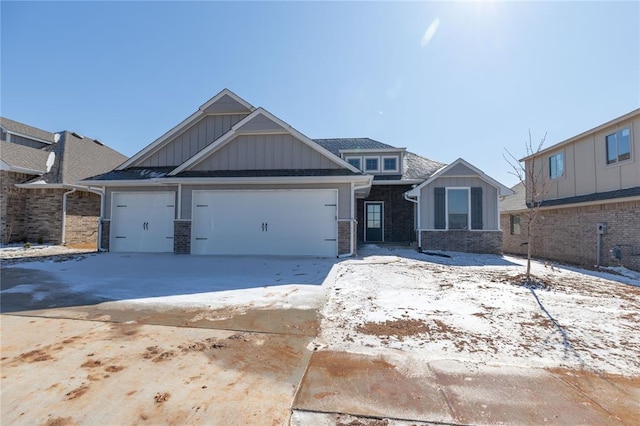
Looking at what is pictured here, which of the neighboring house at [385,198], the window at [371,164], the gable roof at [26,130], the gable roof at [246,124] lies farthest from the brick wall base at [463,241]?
the gable roof at [26,130]

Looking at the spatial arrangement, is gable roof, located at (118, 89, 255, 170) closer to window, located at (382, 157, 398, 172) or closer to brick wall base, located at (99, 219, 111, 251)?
brick wall base, located at (99, 219, 111, 251)

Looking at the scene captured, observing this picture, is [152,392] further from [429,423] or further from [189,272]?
[189,272]

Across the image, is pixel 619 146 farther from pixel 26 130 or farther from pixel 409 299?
pixel 26 130

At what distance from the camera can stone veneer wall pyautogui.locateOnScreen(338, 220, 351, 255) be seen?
10336 mm

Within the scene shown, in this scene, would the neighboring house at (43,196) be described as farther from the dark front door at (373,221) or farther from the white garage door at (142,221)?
the dark front door at (373,221)

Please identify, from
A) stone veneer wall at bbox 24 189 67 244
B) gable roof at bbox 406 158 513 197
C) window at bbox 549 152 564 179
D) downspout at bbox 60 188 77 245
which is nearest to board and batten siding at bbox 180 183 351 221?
gable roof at bbox 406 158 513 197

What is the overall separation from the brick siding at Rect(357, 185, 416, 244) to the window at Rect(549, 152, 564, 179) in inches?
259

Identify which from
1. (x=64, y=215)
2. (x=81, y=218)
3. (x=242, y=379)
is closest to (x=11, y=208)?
(x=64, y=215)

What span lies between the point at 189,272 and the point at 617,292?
9.66 metres

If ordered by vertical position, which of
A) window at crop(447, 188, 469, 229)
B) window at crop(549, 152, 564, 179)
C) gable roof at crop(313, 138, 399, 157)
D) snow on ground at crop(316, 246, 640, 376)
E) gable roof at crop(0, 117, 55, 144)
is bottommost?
snow on ground at crop(316, 246, 640, 376)

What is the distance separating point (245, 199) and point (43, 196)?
37.4ft

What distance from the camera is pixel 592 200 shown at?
439 inches

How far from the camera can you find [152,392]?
258 cm

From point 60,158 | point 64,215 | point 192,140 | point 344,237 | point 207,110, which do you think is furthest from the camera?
point 60,158
